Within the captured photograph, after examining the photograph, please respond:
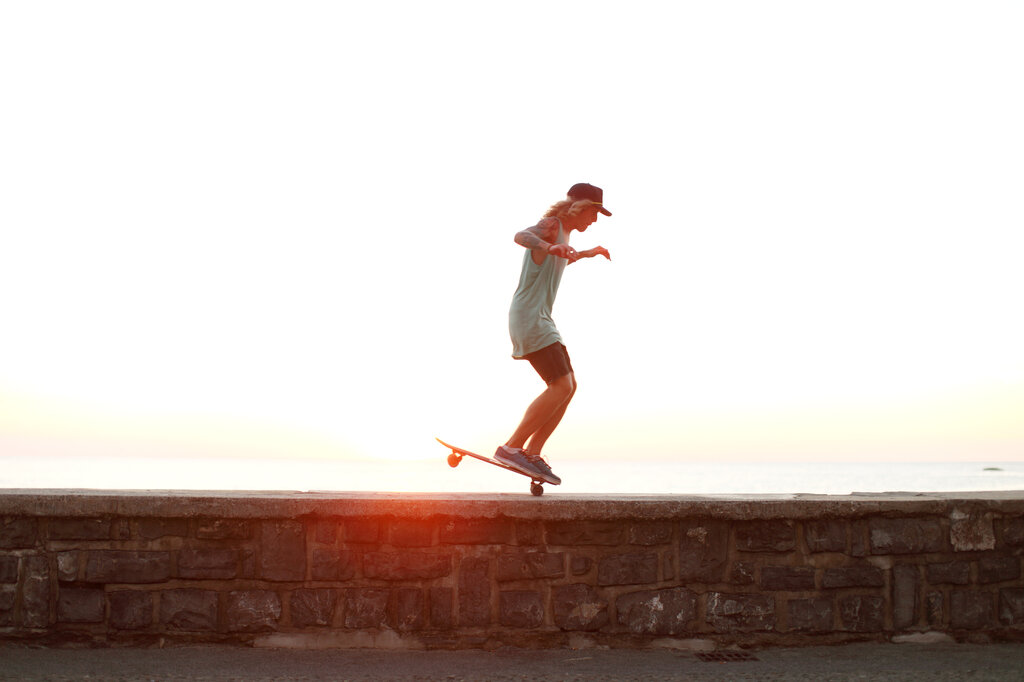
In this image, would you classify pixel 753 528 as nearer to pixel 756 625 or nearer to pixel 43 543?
pixel 756 625

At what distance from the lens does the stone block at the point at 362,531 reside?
470 cm

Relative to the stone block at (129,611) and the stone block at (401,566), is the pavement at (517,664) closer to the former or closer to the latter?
the stone block at (129,611)

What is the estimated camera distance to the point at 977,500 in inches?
199

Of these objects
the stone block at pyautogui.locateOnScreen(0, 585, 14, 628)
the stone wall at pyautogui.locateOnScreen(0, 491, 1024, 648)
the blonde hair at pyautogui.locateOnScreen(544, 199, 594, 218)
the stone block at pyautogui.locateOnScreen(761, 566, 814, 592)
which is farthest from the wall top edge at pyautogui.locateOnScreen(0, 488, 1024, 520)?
the blonde hair at pyautogui.locateOnScreen(544, 199, 594, 218)

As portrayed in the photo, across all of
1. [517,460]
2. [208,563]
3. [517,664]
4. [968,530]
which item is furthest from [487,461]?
[968,530]

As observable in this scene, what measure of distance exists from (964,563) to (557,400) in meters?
2.49

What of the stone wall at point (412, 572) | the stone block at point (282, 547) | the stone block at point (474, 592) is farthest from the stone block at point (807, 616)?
the stone block at point (282, 547)

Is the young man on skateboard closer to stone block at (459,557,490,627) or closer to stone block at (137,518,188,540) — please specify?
stone block at (459,557,490,627)

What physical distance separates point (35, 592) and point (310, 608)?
4.73 ft

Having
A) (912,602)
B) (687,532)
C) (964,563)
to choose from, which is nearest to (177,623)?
(687,532)

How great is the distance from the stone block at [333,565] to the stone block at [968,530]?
11.1 ft

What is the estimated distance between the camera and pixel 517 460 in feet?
16.8

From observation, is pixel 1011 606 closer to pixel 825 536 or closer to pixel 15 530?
pixel 825 536

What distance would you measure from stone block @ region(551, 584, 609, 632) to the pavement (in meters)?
0.14
